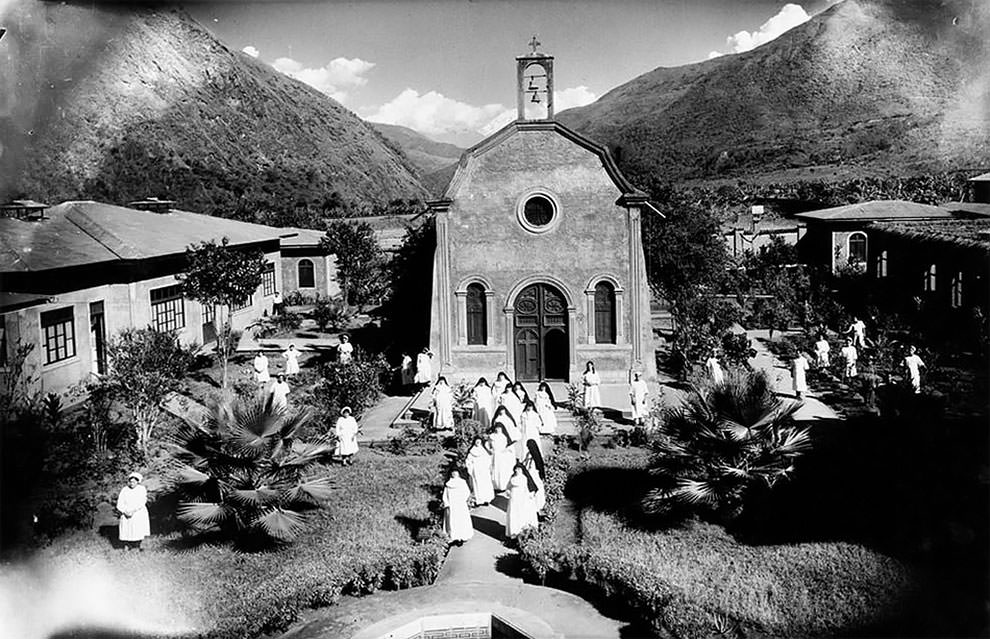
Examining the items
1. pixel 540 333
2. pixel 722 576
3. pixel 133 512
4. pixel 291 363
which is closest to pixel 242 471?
pixel 133 512

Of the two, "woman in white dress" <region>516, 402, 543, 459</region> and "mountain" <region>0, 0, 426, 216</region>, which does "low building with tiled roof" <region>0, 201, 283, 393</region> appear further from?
"woman in white dress" <region>516, 402, 543, 459</region>

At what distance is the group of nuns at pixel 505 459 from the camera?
1404cm

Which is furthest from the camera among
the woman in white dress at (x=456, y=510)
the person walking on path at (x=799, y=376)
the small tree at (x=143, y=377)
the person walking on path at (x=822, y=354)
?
the person walking on path at (x=822, y=354)

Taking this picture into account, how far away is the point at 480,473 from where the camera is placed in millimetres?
15727

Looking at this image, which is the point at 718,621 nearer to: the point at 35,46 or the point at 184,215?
the point at 35,46

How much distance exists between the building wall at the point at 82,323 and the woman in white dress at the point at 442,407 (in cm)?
896

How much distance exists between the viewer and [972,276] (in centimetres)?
2505

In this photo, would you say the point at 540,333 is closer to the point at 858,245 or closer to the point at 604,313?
the point at 604,313

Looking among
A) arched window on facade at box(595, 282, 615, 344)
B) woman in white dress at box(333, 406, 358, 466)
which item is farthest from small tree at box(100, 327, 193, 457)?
arched window on facade at box(595, 282, 615, 344)

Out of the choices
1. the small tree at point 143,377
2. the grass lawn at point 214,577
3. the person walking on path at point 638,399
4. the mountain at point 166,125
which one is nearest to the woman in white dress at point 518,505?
the grass lawn at point 214,577

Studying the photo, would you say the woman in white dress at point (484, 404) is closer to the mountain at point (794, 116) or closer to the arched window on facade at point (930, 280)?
the arched window on facade at point (930, 280)

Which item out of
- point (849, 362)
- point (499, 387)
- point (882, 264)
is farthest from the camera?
point (882, 264)

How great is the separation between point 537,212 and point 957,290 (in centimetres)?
1412

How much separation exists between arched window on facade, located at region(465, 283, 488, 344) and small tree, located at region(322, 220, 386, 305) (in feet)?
51.8
